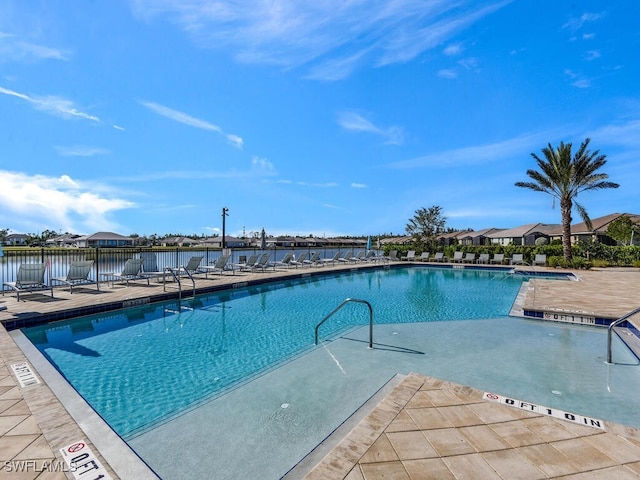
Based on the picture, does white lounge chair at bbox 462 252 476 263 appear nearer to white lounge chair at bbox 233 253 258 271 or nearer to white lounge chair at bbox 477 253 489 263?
Result: white lounge chair at bbox 477 253 489 263

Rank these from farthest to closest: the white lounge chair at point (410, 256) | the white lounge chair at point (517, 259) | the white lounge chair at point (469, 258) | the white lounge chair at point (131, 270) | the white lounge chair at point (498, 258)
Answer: the white lounge chair at point (410, 256) < the white lounge chair at point (469, 258) < the white lounge chair at point (498, 258) < the white lounge chair at point (517, 259) < the white lounge chair at point (131, 270)

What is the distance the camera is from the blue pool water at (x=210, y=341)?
13.1 feet

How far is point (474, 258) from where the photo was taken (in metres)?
21.7

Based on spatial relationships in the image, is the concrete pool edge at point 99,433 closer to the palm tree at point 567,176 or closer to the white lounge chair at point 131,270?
the white lounge chair at point 131,270

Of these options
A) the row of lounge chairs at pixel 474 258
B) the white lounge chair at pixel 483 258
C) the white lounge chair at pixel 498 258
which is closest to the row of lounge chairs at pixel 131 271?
the row of lounge chairs at pixel 474 258

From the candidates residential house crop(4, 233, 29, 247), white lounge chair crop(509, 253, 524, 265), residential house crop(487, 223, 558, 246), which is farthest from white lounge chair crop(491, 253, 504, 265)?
residential house crop(4, 233, 29, 247)

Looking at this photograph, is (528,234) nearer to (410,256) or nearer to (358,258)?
(410,256)

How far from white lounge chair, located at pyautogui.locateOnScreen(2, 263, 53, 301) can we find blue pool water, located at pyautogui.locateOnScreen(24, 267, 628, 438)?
6.98ft

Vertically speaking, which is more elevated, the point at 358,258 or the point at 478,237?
the point at 478,237

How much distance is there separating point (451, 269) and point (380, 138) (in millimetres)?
8818

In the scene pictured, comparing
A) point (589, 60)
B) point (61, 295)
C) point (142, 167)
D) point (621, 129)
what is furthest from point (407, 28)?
point (142, 167)
